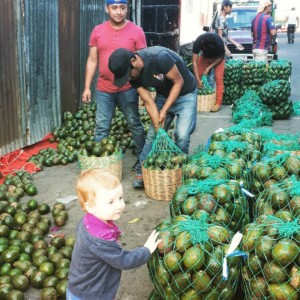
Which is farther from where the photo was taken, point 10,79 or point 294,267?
point 10,79

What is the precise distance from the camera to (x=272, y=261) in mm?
2898

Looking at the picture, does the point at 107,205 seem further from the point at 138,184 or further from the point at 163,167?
the point at 138,184

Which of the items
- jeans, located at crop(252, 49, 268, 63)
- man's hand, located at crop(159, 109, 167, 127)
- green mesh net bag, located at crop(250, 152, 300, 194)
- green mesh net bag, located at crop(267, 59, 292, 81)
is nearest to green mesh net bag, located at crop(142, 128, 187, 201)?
man's hand, located at crop(159, 109, 167, 127)

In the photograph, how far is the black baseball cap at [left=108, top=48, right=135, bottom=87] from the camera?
472cm

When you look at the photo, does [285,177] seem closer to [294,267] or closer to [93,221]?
[294,267]

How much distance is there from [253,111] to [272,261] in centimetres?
727

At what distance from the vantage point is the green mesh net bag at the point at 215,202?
3.55 metres

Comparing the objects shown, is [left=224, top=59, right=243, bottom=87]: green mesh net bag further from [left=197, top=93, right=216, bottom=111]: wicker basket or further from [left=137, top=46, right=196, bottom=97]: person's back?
[left=137, top=46, right=196, bottom=97]: person's back

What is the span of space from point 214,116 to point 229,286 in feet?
26.6

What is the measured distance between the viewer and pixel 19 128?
7.70m

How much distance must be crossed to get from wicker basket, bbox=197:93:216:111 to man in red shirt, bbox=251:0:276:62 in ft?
7.05

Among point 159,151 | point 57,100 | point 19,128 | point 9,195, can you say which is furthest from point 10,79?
point 159,151

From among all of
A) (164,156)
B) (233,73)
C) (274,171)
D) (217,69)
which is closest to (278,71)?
(233,73)

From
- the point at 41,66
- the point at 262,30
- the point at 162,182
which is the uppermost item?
the point at 262,30
